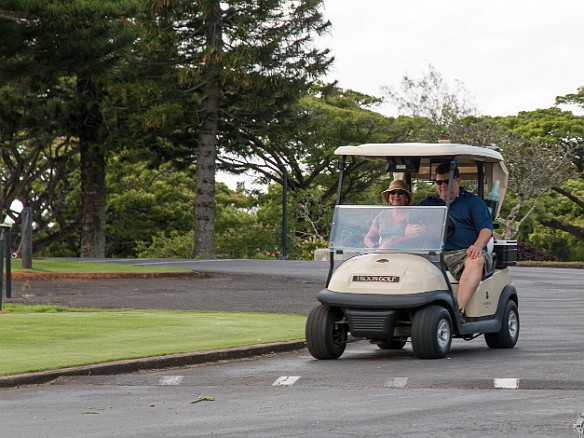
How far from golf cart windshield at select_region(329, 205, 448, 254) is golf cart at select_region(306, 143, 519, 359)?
0.01 meters

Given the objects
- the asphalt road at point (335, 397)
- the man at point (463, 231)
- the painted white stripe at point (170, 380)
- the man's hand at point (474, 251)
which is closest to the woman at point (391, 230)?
the man at point (463, 231)

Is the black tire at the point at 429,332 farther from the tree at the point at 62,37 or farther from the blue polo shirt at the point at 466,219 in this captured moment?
the tree at the point at 62,37

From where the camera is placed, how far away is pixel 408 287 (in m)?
12.3

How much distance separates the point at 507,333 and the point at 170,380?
171 inches

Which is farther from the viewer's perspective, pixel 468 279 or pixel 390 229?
pixel 390 229

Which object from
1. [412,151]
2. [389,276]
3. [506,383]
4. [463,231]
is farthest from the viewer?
[463,231]

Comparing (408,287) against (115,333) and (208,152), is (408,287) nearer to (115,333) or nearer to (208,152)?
(115,333)

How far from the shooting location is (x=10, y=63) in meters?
30.7

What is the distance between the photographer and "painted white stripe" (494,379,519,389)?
1014cm

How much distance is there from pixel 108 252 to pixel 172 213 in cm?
402

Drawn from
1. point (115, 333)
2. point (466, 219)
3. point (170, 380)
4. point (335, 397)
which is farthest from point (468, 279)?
point (115, 333)

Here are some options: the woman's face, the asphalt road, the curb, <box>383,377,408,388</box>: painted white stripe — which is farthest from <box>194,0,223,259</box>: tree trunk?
<box>383,377,408,388</box>: painted white stripe

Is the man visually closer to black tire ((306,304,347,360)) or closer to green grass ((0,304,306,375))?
black tire ((306,304,347,360))

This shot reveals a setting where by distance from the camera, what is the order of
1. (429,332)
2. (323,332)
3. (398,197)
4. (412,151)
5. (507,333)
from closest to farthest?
(429,332)
(323,332)
(412,151)
(398,197)
(507,333)
